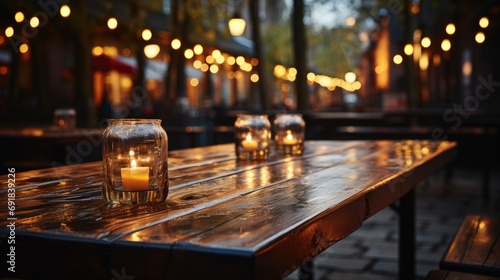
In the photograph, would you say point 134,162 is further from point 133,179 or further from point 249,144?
point 249,144

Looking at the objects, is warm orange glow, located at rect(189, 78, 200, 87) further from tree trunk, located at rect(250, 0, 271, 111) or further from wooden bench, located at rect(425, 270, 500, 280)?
wooden bench, located at rect(425, 270, 500, 280)

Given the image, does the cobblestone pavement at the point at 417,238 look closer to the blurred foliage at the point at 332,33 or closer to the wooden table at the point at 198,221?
the wooden table at the point at 198,221

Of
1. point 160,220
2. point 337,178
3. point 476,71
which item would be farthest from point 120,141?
point 476,71

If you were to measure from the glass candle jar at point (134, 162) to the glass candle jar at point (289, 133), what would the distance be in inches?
62.1

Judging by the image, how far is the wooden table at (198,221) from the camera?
3.92 ft

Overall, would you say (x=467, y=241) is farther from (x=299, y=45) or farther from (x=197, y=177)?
(x=299, y=45)

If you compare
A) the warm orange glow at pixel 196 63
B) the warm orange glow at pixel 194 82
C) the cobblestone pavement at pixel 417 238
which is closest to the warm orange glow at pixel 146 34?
the cobblestone pavement at pixel 417 238

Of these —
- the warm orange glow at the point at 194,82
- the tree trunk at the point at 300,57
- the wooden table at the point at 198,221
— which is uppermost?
the warm orange glow at the point at 194,82

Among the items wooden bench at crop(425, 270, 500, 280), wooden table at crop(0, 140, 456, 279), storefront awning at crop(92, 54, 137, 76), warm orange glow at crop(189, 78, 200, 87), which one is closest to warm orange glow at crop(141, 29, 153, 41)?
storefront awning at crop(92, 54, 137, 76)

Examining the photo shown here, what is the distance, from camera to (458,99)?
778 inches

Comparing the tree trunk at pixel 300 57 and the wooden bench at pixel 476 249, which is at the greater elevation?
the tree trunk at pixel 300 57

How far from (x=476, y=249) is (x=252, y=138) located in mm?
1160

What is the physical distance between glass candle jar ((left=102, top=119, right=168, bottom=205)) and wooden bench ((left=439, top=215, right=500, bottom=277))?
1381 millimetres

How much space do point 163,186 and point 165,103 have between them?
40.1 feet
